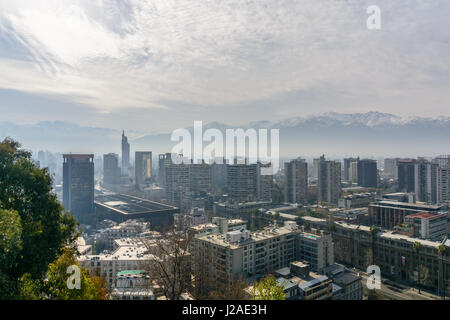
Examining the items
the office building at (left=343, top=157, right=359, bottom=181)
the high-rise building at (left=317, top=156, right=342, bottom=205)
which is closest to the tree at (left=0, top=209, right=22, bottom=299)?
the high-rise building at (left=317, top=156, right=342, bottom=205)

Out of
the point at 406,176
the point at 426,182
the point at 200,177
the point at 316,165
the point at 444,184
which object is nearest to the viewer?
the point at 444,184

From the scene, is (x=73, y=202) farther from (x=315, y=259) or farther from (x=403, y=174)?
(x=403, y=174)

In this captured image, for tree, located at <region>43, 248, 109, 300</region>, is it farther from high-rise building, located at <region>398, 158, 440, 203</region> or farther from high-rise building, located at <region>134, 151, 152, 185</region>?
high-rise building, located at <region>134, 151, 152, 185</region>

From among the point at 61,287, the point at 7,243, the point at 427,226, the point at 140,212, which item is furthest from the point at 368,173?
the point at 7,243

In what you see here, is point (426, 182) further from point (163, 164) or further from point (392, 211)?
point (163, 164)

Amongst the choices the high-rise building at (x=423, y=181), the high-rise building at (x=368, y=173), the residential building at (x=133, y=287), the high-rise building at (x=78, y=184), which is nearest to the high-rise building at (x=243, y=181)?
the high-rise building at (x=78, y=184)
